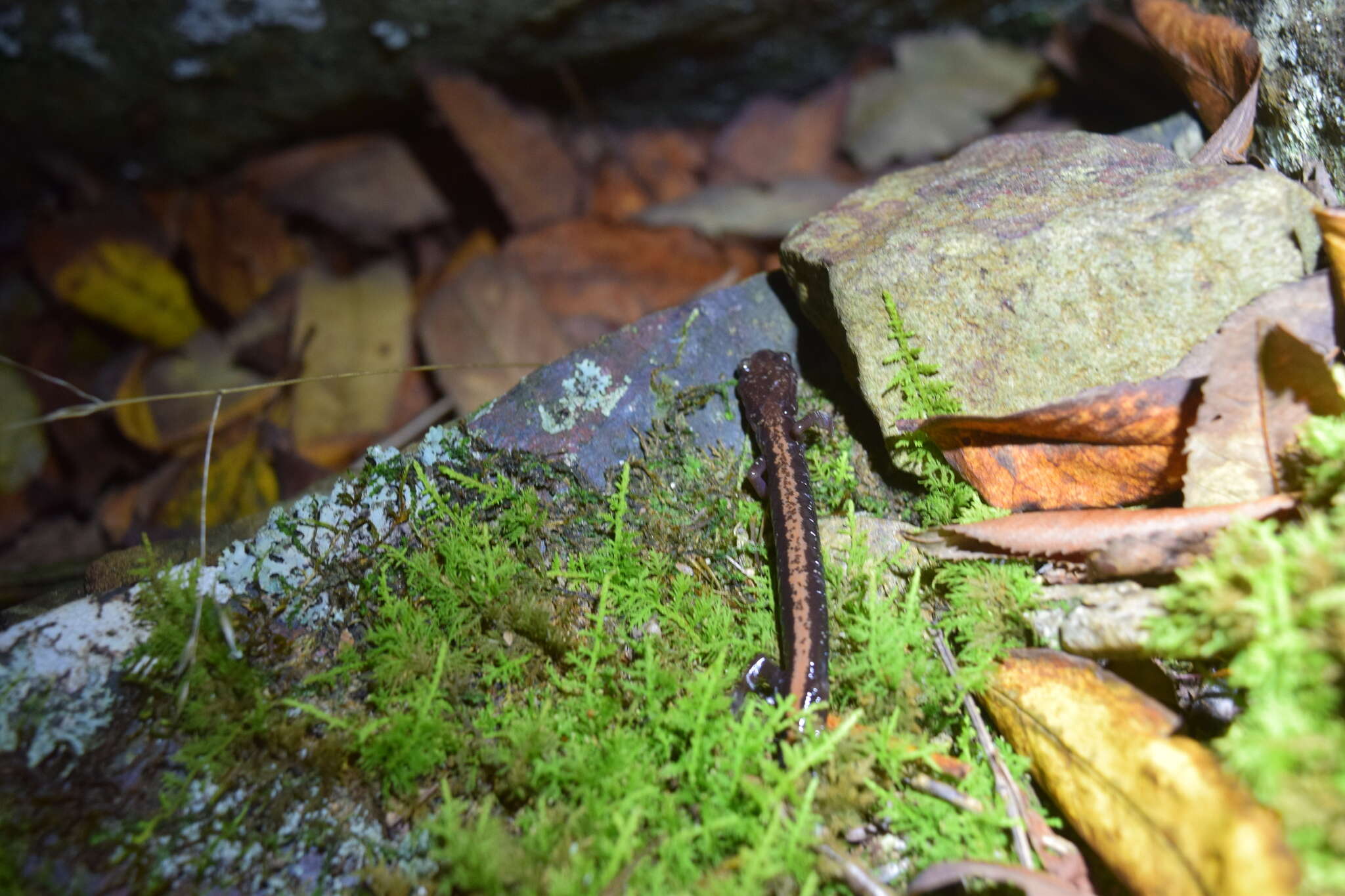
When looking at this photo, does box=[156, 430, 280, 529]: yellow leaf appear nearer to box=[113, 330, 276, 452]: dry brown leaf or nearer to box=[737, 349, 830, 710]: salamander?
box=[113, 330, 276, 452]: dry brown leaf

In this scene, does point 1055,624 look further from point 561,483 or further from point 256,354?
point 256,354

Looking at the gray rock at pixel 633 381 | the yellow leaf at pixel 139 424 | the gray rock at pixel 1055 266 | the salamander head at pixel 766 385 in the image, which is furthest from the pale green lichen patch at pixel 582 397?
the yellow leaf at pixel 139 424

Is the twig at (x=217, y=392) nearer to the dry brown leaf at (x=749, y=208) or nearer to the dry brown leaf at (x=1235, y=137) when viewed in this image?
the dry brown leaf at (x=749, y=208)

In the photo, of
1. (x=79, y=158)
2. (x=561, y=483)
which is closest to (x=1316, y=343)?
(x=561, y=483)

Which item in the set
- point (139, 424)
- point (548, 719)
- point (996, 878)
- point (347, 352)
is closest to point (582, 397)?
point (548, 719)

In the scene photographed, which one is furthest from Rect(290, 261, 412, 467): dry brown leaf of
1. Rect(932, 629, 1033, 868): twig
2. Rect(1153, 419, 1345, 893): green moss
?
Rect(1153, 419, 1345, 893): green moss

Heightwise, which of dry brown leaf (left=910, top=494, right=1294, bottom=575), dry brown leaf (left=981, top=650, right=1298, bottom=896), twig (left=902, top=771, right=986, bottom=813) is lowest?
twig (left=902, top=771, right=986, bottom=813)

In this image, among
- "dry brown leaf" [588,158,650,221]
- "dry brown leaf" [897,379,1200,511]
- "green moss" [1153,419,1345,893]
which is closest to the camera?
"green moss" [1153,419,1345,893]
